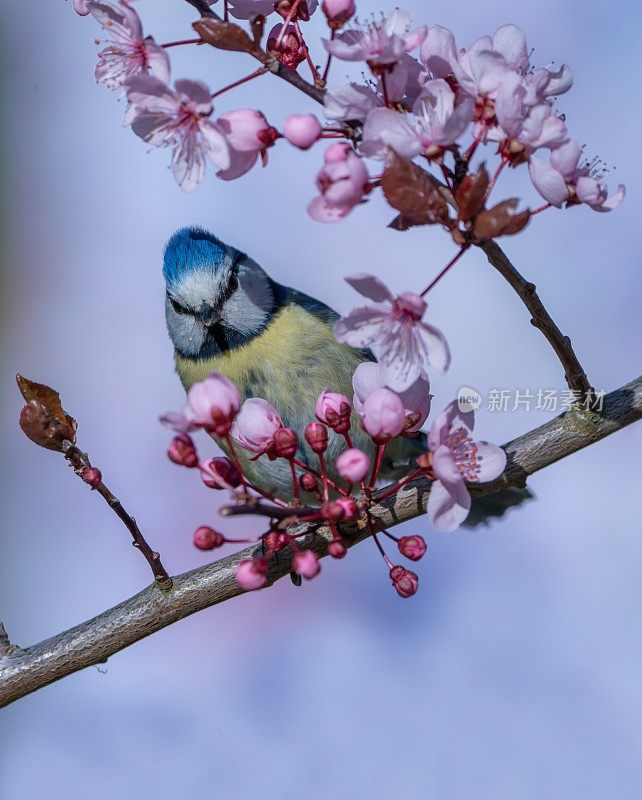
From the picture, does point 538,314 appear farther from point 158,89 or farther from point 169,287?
point 169,287

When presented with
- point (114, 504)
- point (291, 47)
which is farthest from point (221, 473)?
point (291, 47)

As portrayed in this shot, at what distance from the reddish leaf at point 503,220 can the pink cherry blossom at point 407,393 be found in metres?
0.27

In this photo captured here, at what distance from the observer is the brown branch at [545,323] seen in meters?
1.09

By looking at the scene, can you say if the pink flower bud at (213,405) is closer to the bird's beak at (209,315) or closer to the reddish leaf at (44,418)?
the reddish leaf at (44,418)

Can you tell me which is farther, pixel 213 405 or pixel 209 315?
pixel 209 315

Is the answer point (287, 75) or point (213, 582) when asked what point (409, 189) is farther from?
point (213, 582)

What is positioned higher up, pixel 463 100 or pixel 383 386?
pixel 463 100

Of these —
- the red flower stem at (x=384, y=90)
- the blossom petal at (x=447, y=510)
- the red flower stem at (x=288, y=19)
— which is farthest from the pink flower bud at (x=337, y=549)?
the red flower stem at (x=288, y=19)

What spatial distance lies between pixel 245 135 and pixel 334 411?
35cm

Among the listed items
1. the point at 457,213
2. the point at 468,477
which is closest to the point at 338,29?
the point at 457,213

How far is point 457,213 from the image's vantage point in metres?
0.99

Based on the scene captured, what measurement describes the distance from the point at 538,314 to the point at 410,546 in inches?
12.6

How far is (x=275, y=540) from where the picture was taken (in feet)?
3.65

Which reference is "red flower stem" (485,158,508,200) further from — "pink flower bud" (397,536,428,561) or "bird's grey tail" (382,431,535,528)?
"bird's grey tail" (382,431,535,528)
